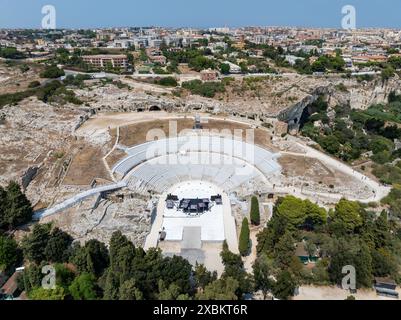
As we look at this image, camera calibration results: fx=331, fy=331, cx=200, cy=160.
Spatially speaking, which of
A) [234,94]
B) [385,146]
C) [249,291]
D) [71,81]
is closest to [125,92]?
[71,81]

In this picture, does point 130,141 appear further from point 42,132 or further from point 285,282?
point 285,282

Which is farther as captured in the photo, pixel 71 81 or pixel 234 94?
pixel 71 81

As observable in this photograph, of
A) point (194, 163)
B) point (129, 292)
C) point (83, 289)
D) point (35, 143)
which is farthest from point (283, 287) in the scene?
point (35, 143)

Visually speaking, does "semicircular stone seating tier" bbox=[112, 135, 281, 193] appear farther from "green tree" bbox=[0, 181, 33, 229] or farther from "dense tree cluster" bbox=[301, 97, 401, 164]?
"dense tree cluster" bbox=[301, 97, 401, 164]

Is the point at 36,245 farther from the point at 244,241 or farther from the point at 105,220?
the point at 244,241

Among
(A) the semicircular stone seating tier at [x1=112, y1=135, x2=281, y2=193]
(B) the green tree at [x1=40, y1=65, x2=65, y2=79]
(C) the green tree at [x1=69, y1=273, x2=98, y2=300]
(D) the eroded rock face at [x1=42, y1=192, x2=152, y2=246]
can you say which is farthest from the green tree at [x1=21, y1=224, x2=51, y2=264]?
(B) the green tree at [x1=40, y1=65, x2=65, y2=79]

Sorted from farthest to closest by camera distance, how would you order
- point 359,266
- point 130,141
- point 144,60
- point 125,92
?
point 144,60 < point 125,92 < point 130,141 < point 359,266

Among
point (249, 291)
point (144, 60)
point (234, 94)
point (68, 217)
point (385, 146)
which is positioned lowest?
point (249, 291)
